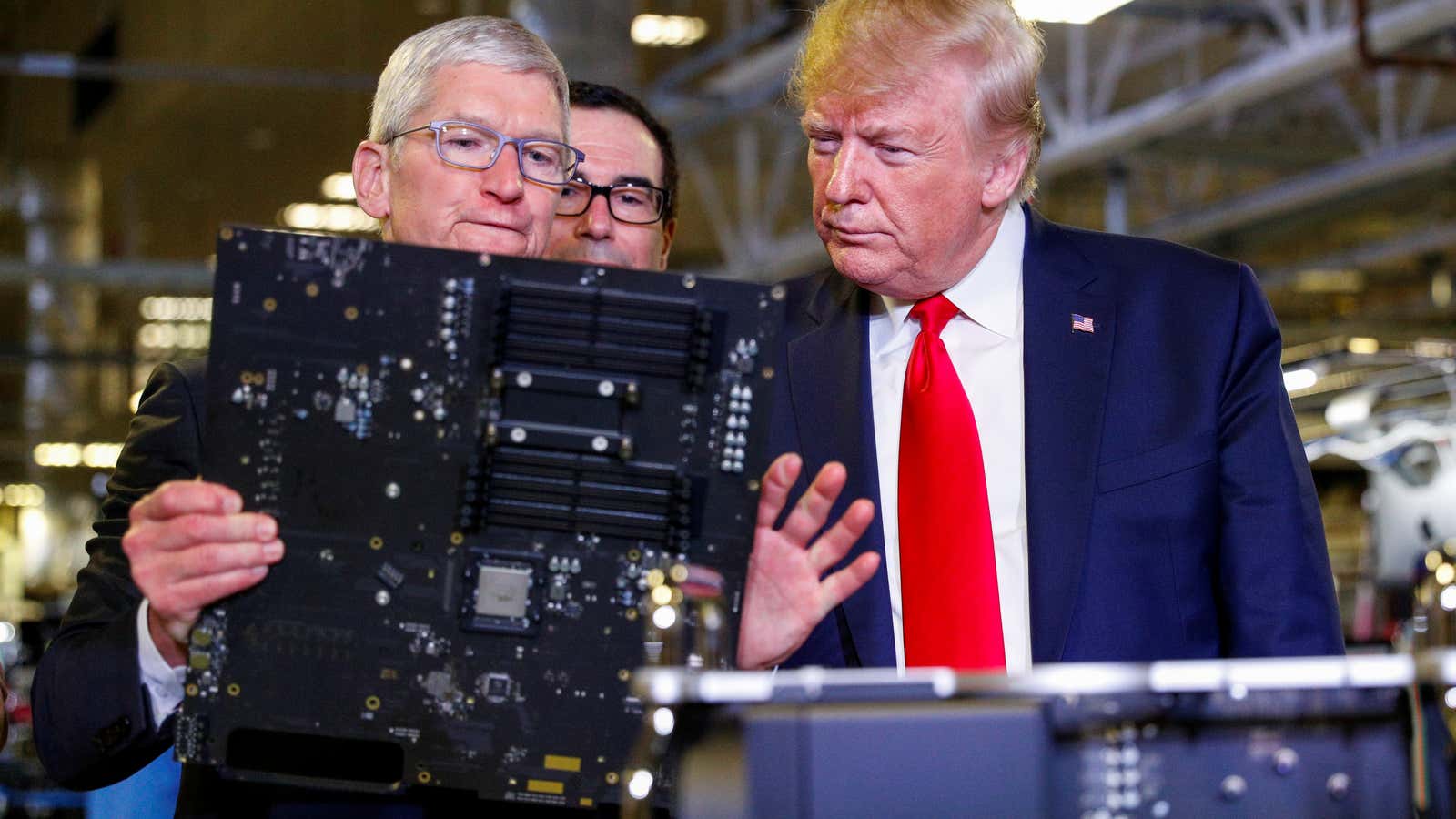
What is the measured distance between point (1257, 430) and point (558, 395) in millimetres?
926

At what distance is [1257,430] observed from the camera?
1.94 meters

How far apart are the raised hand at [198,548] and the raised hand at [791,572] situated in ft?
1.57

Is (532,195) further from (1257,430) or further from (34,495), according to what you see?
(34,495)

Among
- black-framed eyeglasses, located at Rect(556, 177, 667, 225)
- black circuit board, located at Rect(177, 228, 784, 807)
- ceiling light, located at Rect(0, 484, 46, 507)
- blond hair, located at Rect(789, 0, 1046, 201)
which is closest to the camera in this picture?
black circuit board, located at Rect(177, 228, 784, 807)

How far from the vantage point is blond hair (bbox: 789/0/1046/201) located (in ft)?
6.56

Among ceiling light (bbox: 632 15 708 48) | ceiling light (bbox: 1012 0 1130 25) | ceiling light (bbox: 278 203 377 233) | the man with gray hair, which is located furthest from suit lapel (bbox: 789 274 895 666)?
ceiling light (bbox: 278 203 377 233)

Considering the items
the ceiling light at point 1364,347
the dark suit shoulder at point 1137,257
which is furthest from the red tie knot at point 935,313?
the ceiling light at point 1364,347

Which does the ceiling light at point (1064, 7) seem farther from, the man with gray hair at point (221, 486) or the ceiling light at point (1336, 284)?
the ceiling light at point (1336, 284)

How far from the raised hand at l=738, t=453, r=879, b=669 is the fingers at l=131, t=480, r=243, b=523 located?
507 millimetres

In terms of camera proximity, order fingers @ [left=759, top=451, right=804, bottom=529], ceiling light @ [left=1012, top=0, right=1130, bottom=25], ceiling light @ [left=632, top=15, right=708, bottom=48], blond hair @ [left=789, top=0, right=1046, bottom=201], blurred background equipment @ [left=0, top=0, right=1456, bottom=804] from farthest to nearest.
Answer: ceiling light @ [left=632, top=15, right=708, bottom=48], blurred background equipment @ [left=0, top=0, right=1456, bottom=804], ceiling light @ [left=1012, top=0, right=1130, bottom=25], blond hair @ [left=789, top=0, right=1046, bottom=201], fingers @ [left=759, top=451, right=804, bottom=529]

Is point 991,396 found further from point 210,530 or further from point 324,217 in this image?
point 324,217

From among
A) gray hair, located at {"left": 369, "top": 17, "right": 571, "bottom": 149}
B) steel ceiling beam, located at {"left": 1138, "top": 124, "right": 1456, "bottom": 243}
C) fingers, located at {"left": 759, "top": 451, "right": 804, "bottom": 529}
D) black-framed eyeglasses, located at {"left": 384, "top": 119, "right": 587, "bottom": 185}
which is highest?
steel ceiling beam, located at {"left": 1138, "top": 124, "right": 1456, "bottom": 243}

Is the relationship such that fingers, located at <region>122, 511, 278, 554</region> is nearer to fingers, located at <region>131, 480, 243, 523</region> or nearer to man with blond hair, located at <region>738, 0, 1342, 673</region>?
fingers, located at <region>131, 480, 243, 523</region>

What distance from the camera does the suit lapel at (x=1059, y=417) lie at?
187 cm
